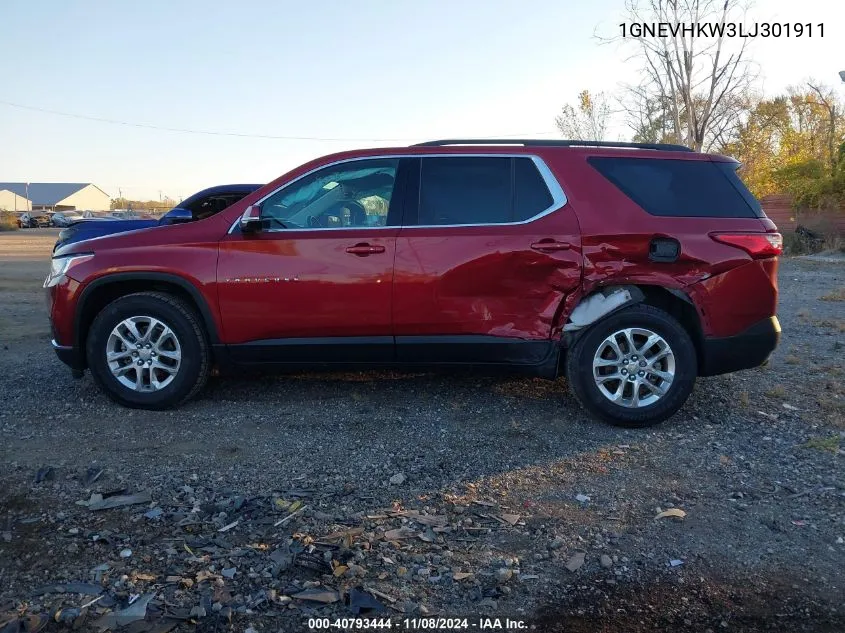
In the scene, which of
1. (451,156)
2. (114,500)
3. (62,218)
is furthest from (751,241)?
(62,218)

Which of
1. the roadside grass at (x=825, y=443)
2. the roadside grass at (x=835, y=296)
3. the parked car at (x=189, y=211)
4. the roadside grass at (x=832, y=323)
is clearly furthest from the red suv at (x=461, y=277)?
the roadside grass at (x=835, y=296)

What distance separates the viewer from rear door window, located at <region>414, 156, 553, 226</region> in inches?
195

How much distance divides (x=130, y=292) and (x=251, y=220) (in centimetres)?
112

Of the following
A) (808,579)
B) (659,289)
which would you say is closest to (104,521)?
(808,579)

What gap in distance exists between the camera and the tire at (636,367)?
4.79m

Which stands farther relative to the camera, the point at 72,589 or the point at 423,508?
the point at 423,508

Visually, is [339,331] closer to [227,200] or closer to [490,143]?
[490,143]

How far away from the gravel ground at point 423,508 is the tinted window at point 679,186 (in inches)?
57.3

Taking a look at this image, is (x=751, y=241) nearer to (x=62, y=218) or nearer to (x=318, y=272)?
(x=318, y=272)

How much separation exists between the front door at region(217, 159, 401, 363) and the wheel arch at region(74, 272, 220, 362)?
15 cm

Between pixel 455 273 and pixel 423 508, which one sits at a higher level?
pixel 455 273

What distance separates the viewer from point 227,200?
933 cm

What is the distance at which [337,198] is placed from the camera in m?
5.11

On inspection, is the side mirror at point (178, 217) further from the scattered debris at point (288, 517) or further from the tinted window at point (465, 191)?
the scattered debris at point (288, 517)
